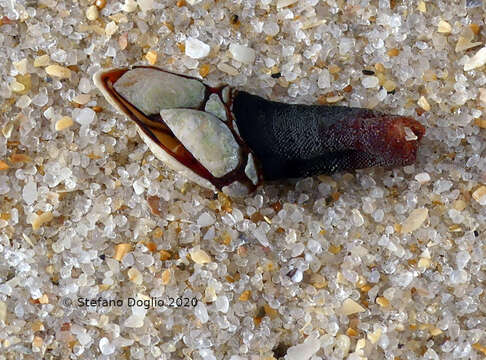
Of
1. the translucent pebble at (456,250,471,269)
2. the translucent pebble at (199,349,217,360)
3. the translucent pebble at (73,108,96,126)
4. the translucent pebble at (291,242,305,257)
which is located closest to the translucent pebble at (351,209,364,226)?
the translucent pebble at (291,242,305,257)

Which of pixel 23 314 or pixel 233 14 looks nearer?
pixel 23 314

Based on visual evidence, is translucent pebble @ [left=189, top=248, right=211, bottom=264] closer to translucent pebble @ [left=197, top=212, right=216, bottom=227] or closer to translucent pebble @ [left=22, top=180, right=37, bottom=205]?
translucent pebble @ [left=197, top=212, right=216, bottom=227]

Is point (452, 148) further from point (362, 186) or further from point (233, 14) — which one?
point (233, 14)

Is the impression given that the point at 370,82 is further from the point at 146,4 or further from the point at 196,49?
the point at 146,4

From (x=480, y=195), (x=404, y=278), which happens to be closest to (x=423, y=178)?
(x=480, y=195)

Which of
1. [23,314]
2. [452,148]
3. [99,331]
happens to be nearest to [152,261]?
[99,331]

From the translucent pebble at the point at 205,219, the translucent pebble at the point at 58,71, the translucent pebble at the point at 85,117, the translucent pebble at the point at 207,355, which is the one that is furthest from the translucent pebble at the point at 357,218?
the translucent pebble at the point at 58,71

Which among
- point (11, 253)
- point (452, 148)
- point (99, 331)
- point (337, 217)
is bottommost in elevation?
point (99, 331)
